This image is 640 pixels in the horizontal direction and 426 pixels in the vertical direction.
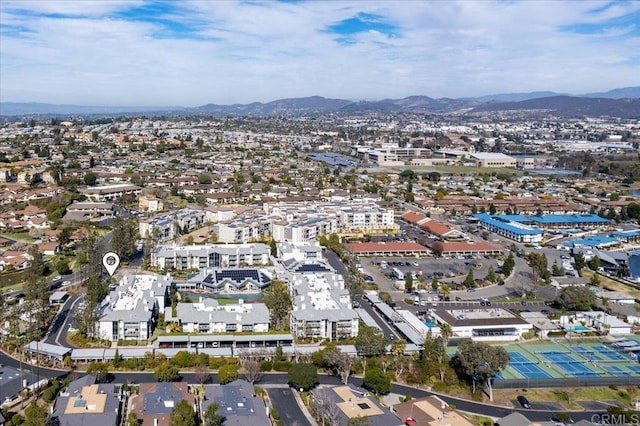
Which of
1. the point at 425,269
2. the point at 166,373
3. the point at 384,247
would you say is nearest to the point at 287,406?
the point at 166,373

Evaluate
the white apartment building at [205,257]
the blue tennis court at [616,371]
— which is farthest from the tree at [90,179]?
the blue tennis court at [616,371]

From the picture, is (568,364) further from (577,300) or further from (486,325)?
(577,300)

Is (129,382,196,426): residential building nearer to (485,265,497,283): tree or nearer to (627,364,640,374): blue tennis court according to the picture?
(627,364,640,374): blue tennis court

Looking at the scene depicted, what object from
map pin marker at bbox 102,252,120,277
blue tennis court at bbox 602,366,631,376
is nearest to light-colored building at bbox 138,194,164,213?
map pin marker at bbox 102,252,120,277

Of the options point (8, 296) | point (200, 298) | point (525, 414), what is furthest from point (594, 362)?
point (8, 296)

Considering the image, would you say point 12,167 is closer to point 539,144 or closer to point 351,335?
point 351,335
